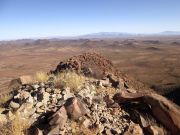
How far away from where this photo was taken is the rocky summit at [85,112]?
21.4 ft

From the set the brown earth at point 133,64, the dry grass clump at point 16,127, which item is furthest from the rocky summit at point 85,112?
the brown earth at point 133,64

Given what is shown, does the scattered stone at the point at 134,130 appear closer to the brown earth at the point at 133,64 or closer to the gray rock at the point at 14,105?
the gray rock at the point at 14,105

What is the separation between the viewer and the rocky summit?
21.4 ft

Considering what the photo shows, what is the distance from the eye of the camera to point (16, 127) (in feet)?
20.4

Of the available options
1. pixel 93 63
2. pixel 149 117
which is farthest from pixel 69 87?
pixel 93 63

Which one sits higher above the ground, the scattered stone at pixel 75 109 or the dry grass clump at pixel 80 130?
the scattered stone at pixel 75 109

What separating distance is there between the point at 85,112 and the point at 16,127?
1.69m

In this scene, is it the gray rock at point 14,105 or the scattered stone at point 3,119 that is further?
the gray rock at point 14,105

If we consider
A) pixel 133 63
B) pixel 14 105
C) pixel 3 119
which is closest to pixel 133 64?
pixel 133 63

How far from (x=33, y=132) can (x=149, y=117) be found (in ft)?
10.1

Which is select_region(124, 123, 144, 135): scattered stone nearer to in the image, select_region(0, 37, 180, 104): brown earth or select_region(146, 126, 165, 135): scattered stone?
select_region(146, 126, 165, 135): scattered stone

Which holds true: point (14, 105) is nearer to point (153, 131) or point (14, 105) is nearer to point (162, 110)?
point (153, 131)

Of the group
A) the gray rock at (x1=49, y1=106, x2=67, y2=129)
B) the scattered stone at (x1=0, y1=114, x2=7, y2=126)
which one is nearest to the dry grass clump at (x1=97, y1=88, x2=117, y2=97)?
the gray rock at (x1=49, y1=106, x2=67, y2=129)

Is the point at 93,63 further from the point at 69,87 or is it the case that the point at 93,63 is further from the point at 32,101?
the point at 32,101
